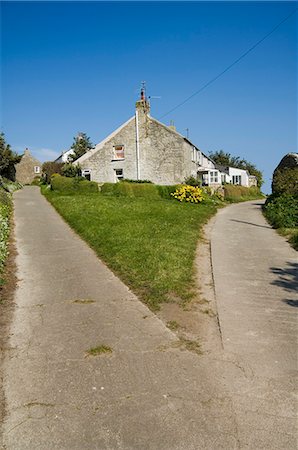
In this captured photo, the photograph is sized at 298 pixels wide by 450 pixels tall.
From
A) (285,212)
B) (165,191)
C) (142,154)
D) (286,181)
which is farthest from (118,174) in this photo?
(285,212)

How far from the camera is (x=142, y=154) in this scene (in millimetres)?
36094

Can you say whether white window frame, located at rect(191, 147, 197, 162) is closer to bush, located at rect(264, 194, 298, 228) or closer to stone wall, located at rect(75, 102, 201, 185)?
stone wall, located at rect(75, 102, 201, 185)

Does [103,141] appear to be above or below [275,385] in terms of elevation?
above

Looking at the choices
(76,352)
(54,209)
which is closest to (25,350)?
(76,352)

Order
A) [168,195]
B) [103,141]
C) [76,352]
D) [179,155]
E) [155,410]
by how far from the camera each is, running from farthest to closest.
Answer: [103,141] → [179,155] → [168,195] → [76,352] → [155,410]

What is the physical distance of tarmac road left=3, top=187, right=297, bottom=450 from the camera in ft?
12.2

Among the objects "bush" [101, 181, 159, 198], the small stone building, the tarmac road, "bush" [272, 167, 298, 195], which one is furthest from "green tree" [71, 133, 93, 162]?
the tarmac road

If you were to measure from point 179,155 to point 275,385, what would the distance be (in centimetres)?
3128

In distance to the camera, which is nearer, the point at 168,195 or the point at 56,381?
the point at 56,381

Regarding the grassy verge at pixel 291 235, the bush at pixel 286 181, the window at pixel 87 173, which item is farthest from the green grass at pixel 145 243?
the window at pixel 87 173

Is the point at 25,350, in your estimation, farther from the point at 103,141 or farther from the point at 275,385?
the point at 103,141

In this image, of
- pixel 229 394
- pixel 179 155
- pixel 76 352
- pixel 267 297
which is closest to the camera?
pixel 229 394

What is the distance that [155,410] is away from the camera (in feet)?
13.3

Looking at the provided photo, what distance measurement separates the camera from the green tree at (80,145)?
188ft
